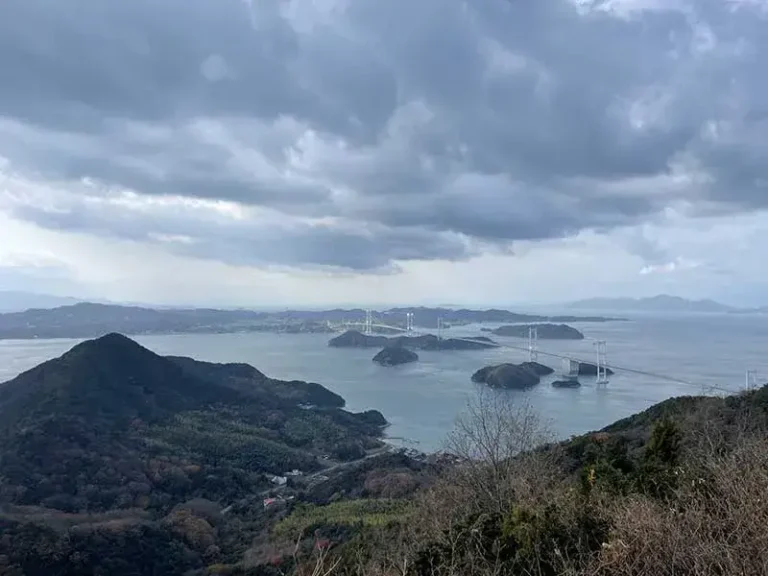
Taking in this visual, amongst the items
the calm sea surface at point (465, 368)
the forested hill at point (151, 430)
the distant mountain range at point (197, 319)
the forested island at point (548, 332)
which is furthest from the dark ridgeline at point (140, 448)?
the forested island at point (548, 332)

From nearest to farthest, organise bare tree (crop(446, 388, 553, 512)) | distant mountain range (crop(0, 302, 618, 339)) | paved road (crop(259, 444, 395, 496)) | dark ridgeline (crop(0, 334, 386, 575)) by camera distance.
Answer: bare tree (crop(446, 388, 553, 512))
dark ridgeline (crop(0, 334, 386, 575))
paved road (crop(259, 444, 395, 496))
distant mountain range (crop(0, 302, 618, 339))

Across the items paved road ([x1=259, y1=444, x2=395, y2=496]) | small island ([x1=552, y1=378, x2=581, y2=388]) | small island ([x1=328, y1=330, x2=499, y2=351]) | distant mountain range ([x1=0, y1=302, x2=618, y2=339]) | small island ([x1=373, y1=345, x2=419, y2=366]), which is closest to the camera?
paved road ([x1=259, y1=444, x2=395, y2=496])

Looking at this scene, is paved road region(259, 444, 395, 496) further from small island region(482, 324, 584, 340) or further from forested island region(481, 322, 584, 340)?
small island region(482, 324, 584, 340)

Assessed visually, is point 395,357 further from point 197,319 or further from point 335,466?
point 197,319

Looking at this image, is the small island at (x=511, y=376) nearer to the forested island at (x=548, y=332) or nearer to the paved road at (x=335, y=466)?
the paved road at (x=335, y=466)

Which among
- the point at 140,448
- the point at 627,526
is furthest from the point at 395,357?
the point at 627,526

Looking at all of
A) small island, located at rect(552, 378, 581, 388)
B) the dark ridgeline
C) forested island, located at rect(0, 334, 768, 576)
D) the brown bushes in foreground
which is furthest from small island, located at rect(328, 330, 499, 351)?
the brown bushes in foreground

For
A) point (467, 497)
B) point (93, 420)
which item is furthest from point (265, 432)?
point (467, 497)
